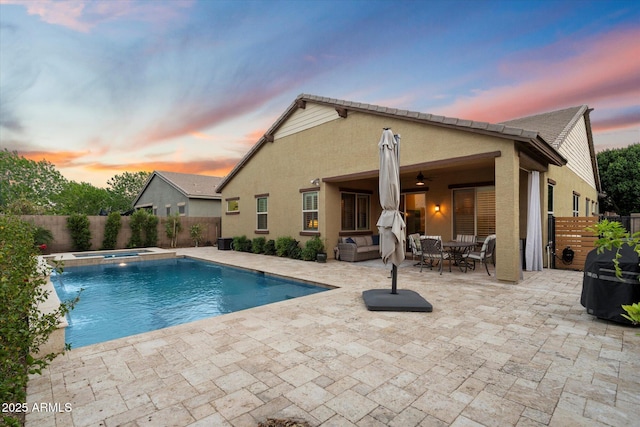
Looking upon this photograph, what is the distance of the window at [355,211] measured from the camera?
12.1 meters

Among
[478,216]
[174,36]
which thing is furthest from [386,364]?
[174,36]

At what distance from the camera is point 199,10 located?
9359 mm

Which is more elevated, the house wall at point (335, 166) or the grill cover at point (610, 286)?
the house wall at point (335, 166)

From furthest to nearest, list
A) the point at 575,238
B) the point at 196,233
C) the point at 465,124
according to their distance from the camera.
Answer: the point at 196,233 → the point at 575,238 → the point at 465,124

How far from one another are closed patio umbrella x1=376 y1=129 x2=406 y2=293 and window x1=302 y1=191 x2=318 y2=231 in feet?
20.9

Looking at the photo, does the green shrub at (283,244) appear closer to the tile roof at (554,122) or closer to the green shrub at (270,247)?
the green shrub at (270,247)

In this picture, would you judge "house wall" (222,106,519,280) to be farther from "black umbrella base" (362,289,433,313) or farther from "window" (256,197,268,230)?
"black umbrella base" (362,289,433,313)

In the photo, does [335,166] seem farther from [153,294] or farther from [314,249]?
[153,294]


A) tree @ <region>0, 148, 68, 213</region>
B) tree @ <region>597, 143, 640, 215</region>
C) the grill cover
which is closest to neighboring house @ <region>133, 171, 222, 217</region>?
tree @ <region>0, 148, 68, 213</region>

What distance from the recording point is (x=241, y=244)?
15.3 metres

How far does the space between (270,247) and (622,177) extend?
83.5ft

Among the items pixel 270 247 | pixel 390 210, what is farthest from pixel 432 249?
pixel 270 247

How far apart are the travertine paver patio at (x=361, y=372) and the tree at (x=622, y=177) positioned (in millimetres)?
24042

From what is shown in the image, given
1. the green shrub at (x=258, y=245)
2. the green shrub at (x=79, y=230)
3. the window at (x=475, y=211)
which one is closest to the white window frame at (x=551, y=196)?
the window at (x=475, y=211)
